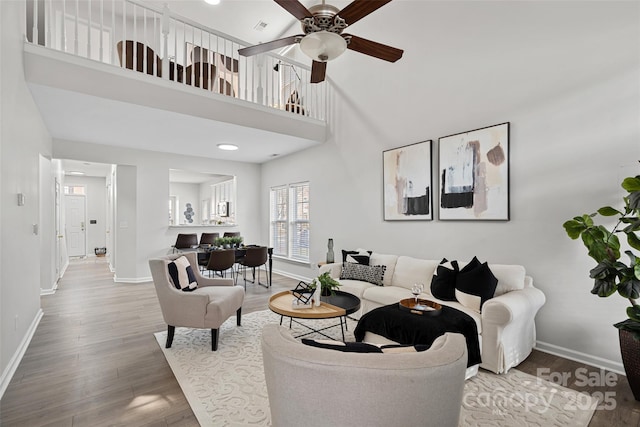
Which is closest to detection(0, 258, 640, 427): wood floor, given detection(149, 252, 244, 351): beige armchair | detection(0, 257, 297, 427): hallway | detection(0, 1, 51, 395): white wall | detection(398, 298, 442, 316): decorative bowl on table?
detection(0, 257, 297, 427): hallway

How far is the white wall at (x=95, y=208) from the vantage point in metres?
10.1

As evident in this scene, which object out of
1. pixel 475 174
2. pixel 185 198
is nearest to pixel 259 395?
pixel 475 174

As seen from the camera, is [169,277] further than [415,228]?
No

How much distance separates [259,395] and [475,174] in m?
3.19

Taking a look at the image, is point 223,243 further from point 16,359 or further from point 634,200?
point 634,200

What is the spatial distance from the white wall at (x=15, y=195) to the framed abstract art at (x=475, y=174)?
4.36 m

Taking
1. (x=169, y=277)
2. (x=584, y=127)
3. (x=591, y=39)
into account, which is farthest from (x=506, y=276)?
(x=169, y=277)

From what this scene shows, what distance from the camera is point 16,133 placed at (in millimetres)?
2861

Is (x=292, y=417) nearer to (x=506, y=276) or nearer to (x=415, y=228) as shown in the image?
(x=506, y=276)

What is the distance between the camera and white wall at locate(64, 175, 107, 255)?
1005 centimetres

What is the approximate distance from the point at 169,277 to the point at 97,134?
3.60 m

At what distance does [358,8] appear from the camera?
2.28 meters

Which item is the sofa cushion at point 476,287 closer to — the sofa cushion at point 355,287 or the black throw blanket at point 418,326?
the black throw blanket at point 418,326

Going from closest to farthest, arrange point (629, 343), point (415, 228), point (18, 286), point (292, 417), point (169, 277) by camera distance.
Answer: point (292, 417)
point (629, 343)
point (18, 286)
point (169, 277)
point (415, 228)
